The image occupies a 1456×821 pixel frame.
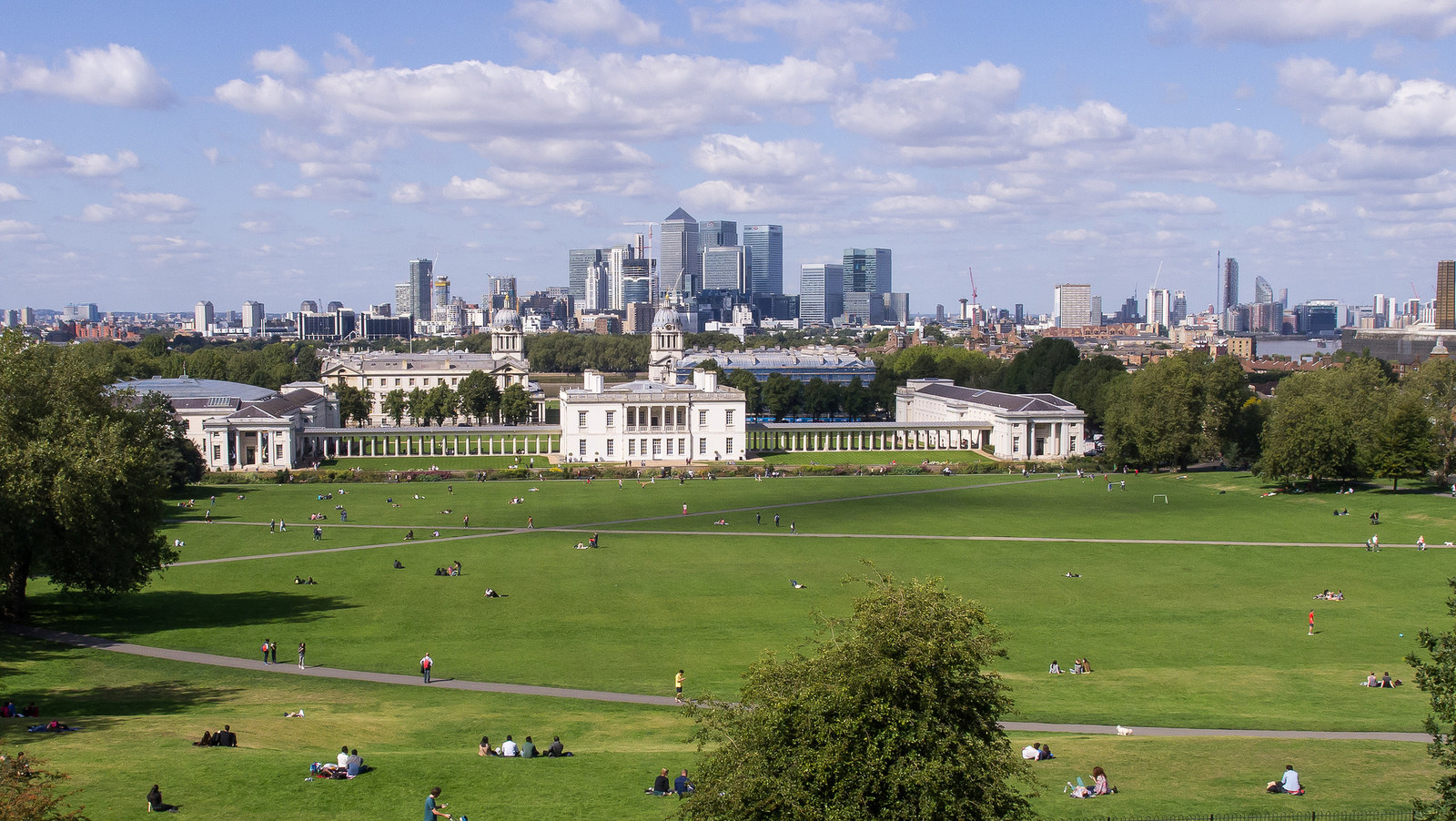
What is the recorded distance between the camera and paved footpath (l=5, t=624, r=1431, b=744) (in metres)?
30.6

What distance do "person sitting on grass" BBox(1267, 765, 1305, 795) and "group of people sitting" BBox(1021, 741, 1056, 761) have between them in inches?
182

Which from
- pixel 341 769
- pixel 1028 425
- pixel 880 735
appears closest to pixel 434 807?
pixel 341 769

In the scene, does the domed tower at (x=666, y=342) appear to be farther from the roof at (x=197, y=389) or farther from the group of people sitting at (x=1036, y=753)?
the group of people sitting at (x=1036, y=753)

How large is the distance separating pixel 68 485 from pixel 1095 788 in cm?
3409

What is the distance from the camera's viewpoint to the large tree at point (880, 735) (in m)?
18.3

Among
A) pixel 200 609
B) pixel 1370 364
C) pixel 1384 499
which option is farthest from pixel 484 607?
pixel 1370 364

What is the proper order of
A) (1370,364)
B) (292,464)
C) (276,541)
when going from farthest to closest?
(292,464) < (1370,364) < (276,541)

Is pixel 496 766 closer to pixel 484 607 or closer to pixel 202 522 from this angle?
pixel 484 607

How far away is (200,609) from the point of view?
46.2 metres

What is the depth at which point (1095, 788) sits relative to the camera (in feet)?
82.6

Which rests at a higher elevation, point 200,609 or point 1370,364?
point 1370,364

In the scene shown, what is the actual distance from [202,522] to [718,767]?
191 feet

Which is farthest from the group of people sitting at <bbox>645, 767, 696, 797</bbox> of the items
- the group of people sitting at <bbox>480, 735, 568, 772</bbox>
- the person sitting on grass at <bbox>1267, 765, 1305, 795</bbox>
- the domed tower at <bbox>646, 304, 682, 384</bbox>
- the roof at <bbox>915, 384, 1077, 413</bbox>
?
the domed tower at <bbox>646, 304, 682, 384</bbox>

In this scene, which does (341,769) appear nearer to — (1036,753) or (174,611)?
(1036,753)
